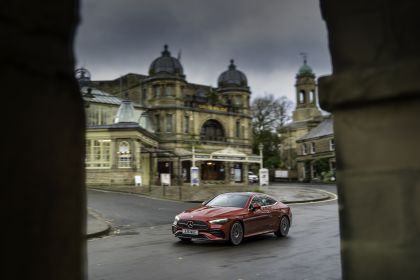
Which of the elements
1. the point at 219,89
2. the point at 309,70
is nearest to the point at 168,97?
the point at 219,89

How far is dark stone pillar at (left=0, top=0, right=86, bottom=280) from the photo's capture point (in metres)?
1.46

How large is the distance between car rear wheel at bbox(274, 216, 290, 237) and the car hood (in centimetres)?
178

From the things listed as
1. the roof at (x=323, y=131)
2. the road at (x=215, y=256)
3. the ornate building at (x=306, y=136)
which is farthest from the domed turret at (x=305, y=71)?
the road at (x=215, y=256)

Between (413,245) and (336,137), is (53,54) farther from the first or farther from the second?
(413,245)

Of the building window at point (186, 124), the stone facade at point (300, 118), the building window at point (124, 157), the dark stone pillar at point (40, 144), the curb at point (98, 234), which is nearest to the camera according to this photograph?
the dark stone pillar at point (40, 144)

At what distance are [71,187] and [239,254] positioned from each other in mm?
9317

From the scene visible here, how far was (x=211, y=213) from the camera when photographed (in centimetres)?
1260

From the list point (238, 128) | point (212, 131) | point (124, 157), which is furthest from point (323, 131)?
point (124, 157)

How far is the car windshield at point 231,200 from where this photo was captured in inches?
532

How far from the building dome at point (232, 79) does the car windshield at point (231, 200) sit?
182ft

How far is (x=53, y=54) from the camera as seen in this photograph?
62.4 inches

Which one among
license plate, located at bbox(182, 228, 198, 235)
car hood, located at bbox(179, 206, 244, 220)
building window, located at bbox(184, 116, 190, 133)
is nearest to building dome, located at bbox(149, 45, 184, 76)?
building window, located at bbox(184, 116, 190, 133)

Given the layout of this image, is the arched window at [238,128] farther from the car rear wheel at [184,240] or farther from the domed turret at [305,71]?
the car rear wheel at [184,240]

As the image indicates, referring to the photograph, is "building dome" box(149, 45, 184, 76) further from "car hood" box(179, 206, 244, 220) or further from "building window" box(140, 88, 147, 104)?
"car hood" box(179, 206, 244, 220)
